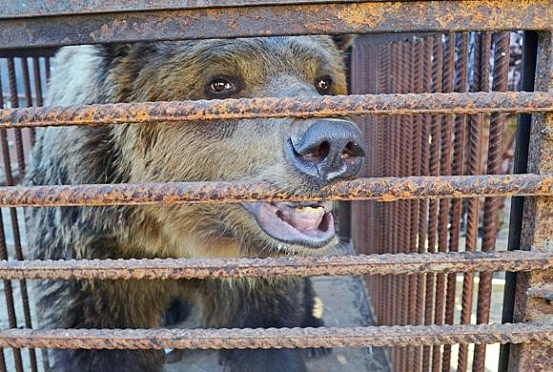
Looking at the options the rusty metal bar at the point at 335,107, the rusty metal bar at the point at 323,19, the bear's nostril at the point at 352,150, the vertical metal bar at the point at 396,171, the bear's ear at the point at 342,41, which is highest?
the rusty metal bar at the point at 323,19

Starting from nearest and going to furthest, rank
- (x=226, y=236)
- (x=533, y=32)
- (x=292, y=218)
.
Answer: (x=533, y=32), (x=292, y=218), (x=226, y=236)

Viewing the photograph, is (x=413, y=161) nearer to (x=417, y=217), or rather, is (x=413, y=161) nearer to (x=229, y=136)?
(x=417, y=217)

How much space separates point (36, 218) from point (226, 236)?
1.19 meters

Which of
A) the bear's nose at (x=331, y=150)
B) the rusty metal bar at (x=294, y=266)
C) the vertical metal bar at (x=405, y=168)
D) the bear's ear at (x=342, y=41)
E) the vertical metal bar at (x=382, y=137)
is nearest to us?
the rusty metal bar at (x=294, y=266)

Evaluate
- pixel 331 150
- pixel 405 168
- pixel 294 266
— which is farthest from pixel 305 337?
pixel 405 168

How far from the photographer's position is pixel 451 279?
2.33m

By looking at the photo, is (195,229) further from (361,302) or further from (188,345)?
(361,302)

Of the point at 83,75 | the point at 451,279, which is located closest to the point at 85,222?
the point at 83,75

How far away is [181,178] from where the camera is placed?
2.72 metres

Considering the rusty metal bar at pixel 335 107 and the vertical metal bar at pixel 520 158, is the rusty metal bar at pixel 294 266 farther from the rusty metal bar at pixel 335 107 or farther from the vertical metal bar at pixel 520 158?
the rusty metal bar at pixel 335 107

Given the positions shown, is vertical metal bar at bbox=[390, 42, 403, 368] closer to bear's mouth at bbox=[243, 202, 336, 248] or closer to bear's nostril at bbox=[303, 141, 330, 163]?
bear's mouth at bbox=[243, 202, 336, 248]

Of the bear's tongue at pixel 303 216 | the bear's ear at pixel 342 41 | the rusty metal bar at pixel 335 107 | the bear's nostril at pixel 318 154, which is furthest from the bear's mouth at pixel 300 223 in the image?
the bear's ear at pixel 342 41

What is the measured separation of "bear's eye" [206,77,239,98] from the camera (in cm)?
250

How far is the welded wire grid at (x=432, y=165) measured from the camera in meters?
2.12
